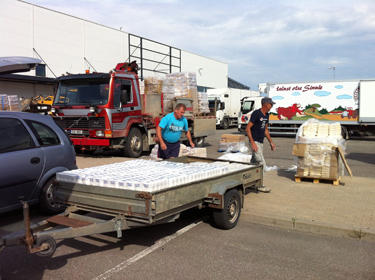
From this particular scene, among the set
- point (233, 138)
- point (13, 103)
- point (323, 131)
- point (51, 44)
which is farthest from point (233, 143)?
point (51, 44)

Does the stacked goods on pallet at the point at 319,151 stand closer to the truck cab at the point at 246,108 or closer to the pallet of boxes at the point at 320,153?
the pallet of boxes at the point at 320,153

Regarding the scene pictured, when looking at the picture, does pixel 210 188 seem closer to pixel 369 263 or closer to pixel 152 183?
pixel 152 183

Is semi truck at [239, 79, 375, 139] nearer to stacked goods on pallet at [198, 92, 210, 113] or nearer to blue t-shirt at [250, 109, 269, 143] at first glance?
stacked goods on pallet at [198, 92, 210, 113]

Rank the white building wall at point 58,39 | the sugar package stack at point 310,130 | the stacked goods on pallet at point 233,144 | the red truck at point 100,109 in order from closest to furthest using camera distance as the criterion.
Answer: the sugar package stack at point 310,130 < the red truck at point 100,109 < the stacked goods on pallet at point 233,144 < the white building wall at point 58,39

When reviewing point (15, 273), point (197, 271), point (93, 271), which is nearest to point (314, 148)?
point (197, 271)

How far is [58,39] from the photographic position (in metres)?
26.5

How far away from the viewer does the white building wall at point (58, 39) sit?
23.2m

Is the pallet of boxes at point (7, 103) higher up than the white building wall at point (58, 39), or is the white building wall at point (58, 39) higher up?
the white building wall at point (58, 39)

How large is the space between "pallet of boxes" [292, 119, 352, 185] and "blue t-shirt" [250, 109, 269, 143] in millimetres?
1169

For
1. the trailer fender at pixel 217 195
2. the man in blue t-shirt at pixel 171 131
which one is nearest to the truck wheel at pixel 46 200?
the man in blue t-shirt at pixel 171 131

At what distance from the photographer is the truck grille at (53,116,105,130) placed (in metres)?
11.3

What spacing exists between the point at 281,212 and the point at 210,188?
64.7 inches

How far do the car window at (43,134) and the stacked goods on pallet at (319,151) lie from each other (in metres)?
5.34

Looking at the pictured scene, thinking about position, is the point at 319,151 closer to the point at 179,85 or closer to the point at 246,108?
the point at 179,85
